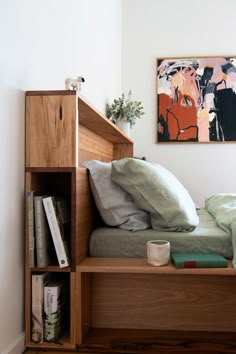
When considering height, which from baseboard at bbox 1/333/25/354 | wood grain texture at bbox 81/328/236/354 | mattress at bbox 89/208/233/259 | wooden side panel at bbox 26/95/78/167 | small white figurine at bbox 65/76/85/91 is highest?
small white figurine at bbox 65/76/85/91

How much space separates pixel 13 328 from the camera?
4.21 feet

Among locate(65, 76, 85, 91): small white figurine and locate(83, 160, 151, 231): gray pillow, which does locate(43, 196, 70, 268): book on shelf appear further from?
locate(65, 76, 85, 91): small white figurine

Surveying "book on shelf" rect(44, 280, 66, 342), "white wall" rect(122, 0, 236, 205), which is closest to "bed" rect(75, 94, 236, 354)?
"book on shelf" rect(44, 280, 66, 342)

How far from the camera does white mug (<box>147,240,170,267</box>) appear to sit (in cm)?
136

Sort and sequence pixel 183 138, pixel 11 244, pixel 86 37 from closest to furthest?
pixel 11 244 < pixel 86 37 < pixel 183 138

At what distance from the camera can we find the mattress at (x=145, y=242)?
1474 mm

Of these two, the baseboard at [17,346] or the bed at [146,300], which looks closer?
the baseboard at [17,346]

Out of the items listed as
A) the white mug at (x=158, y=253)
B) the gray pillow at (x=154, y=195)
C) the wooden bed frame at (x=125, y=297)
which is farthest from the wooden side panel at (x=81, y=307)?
the gray pillow at (x=154, y=195)

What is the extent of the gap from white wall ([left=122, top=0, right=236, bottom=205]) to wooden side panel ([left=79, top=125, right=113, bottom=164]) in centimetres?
102

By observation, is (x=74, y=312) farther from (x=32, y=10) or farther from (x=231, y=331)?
(x=32, y=10)

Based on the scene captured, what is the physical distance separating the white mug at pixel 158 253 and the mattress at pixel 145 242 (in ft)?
0.35

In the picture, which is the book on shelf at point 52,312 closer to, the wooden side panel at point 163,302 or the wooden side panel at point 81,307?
the wooden side panel at point 81,307

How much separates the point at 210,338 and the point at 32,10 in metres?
1.42

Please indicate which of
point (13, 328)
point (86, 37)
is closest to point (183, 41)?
point (86, 37)
